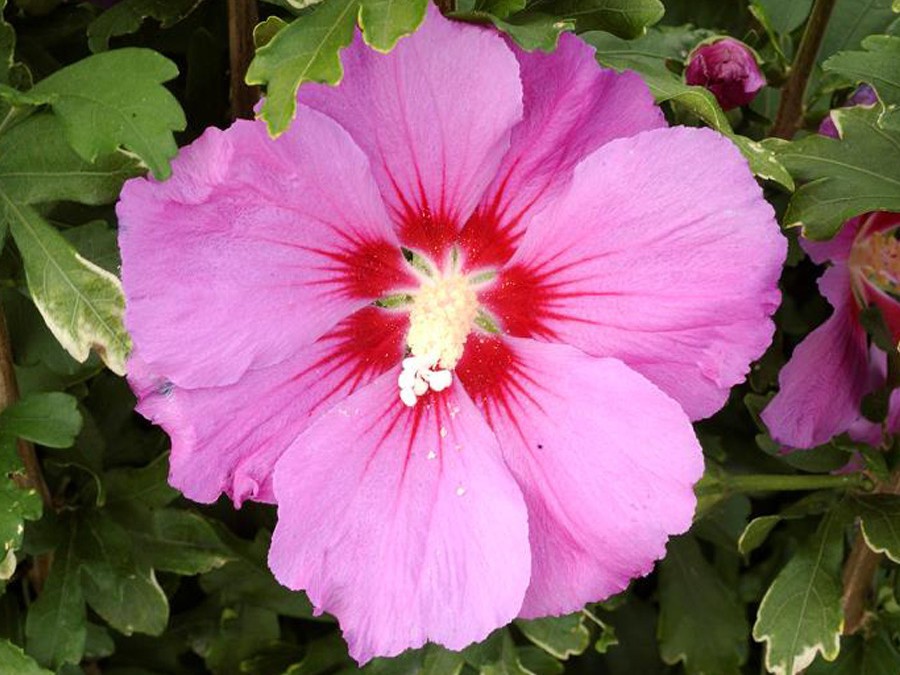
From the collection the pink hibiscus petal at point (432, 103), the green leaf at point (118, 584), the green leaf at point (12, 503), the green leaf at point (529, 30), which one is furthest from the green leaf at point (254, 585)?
the green leaf at point (529, 30)

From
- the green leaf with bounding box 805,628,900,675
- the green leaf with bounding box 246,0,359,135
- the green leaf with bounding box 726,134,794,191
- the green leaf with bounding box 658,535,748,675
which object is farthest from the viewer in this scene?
the green leaf with bounding box 658,535,748,675

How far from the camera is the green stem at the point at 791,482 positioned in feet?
4.26

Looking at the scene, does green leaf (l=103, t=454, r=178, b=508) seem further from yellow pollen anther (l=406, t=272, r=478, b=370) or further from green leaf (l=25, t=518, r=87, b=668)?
yellow pollen anther (l=406, t=272, r=478, b=370)

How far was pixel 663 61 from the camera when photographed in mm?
1214

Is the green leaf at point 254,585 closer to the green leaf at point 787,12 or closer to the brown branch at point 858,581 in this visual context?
the brown branch at point 858,581

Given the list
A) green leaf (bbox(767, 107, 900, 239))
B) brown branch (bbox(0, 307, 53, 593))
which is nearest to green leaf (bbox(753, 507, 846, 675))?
green leaf (bbox(767, 107, 900, 239))

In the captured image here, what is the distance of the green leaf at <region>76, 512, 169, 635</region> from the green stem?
22.0 inches

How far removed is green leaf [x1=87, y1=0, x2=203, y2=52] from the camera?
1.13 metres

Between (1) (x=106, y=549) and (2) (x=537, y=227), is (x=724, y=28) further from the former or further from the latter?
(1) (x=106, y=549)

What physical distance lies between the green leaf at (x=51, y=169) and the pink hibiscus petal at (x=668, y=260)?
1.02 ft

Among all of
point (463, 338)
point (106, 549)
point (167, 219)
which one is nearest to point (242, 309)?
point (167, 219)

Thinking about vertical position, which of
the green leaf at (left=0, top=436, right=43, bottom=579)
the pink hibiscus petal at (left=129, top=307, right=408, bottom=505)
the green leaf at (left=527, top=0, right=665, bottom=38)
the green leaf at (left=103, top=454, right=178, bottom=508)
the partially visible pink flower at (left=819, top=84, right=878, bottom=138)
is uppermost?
the green leaf at (left=527, top=0, right=665, bottom=38)

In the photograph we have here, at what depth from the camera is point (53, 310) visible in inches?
38.5

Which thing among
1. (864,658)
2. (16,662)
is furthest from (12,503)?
(864,658)
